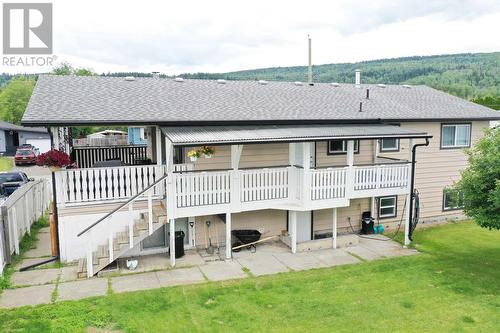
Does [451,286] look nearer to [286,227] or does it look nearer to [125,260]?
[286,227]

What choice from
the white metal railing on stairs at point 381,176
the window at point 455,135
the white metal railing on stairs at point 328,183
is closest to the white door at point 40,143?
the white metal railing on stairs at point 328,183

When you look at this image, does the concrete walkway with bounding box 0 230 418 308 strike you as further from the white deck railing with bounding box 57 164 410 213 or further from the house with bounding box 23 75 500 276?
the white deck railing with bounding box 57 164 410 213

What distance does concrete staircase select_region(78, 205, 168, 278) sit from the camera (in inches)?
396

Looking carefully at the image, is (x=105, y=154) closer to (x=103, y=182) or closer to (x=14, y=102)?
(x=103, y=182)

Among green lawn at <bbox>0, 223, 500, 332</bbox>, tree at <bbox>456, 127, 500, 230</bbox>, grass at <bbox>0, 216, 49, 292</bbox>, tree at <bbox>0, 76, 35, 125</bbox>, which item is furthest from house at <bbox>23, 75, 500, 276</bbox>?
tree at <bbox>0, 76, 35, 125</bbox>

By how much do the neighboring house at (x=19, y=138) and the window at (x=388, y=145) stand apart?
38604mm

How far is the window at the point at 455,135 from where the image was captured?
50.4ft

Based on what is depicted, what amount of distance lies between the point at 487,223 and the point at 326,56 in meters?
79.2

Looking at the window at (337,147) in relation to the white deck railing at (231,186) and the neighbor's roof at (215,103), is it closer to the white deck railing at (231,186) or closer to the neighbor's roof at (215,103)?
the neighbor's roof at (215,103)

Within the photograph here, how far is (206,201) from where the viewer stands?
428 inches

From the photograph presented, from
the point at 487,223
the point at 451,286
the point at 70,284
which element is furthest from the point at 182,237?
the point at 487,223

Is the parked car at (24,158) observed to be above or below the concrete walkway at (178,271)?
above

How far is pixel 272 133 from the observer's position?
36.9ft

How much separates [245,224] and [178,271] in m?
3.03
